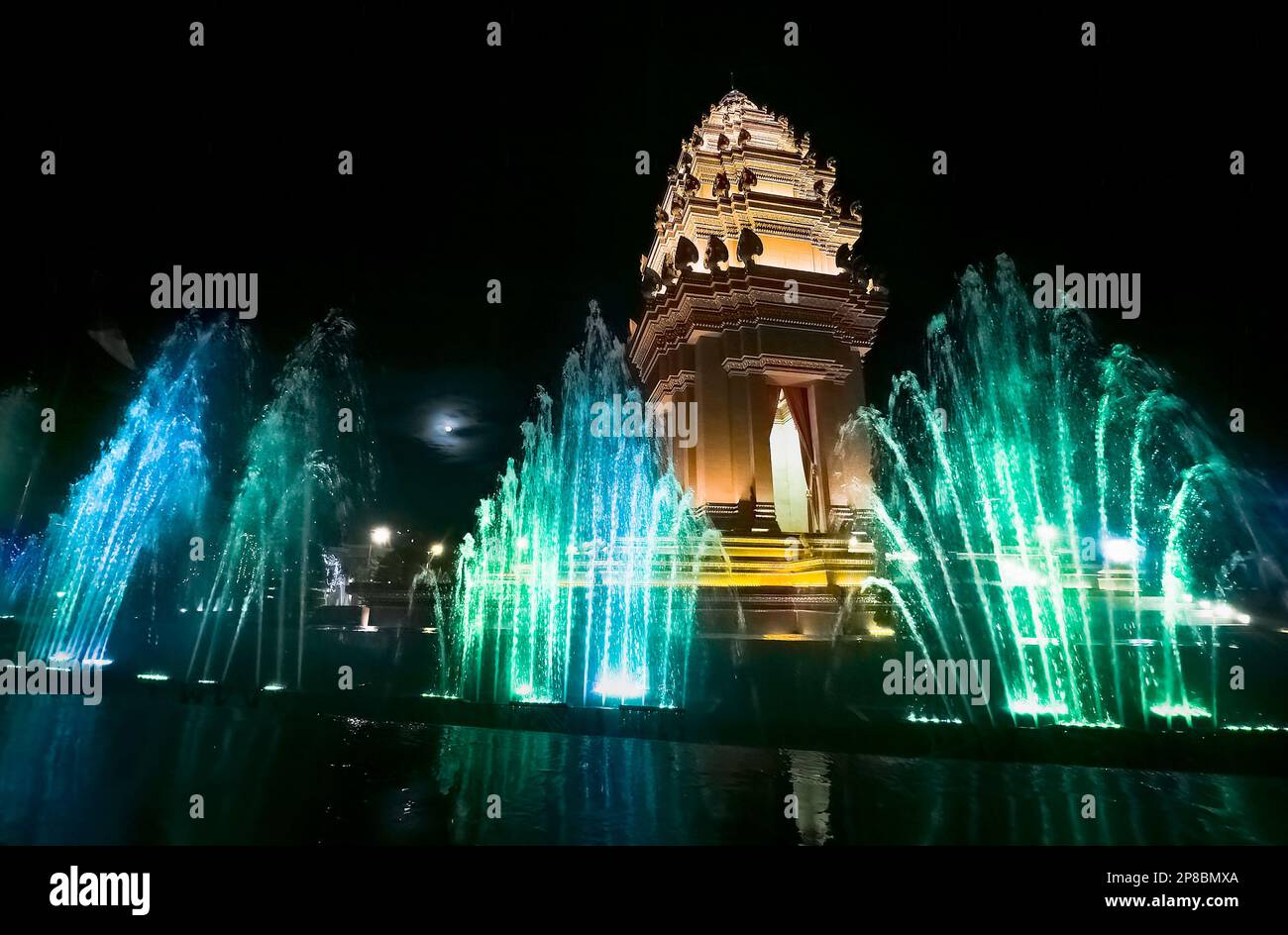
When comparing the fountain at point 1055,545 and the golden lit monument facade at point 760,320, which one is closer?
the fountain at point 1055,545

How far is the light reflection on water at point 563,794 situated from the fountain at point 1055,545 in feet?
8.99

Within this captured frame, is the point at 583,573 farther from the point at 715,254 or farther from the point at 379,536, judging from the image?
the point at 379,536

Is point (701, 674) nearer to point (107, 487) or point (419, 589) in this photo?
point (419, 589)

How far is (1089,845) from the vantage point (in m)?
5.74

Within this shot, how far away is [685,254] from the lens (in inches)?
893
